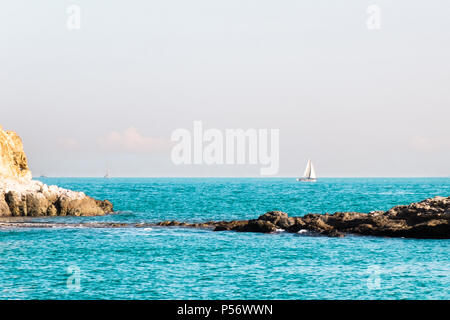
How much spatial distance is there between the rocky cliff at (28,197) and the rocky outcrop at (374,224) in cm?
2048

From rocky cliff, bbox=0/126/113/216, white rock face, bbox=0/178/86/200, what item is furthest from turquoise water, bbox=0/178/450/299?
white rock face, bbox=0/178/86/200

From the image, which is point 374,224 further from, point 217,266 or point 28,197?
point 28,197

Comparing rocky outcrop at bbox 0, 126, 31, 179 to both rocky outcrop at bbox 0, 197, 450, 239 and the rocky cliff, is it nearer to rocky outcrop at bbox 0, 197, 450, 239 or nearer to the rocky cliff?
the rocky cliff

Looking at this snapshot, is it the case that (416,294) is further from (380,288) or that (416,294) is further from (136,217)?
(136,217)

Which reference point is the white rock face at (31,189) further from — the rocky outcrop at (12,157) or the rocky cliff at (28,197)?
the rocky outcrop at (12,157)

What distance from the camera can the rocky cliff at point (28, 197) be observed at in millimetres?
63688

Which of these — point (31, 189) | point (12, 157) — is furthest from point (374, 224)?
point (12, 157)

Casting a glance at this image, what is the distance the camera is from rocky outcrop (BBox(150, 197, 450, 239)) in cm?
4388

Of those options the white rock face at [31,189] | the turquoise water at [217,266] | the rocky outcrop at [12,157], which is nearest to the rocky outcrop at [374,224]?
the turquoise water at [217,266]

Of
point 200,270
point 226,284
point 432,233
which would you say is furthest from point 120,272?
point 432,233

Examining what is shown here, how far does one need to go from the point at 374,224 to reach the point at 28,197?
40207mm

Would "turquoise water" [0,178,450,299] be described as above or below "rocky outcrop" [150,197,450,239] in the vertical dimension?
below

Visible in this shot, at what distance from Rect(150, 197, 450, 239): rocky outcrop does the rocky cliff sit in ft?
67.2

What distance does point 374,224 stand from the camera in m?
47.0
